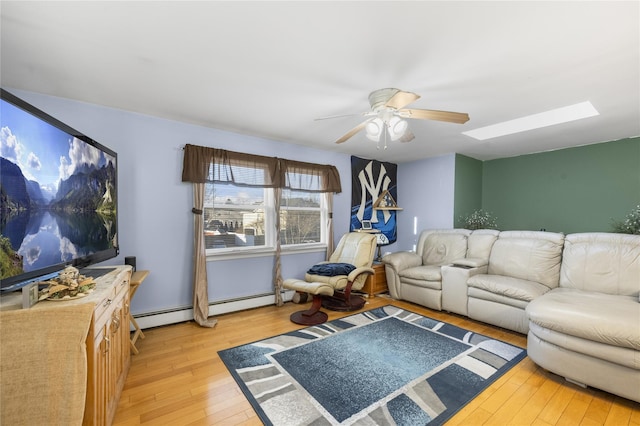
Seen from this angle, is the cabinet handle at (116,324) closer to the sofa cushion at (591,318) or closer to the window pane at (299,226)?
the window pane at (299,226)

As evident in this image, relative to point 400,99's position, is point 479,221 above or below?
below

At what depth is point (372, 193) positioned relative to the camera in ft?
17.0

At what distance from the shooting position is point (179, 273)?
322cm

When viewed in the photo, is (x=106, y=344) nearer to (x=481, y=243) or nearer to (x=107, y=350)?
(x=107, y=350)

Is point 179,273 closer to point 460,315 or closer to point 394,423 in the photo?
point 394,423

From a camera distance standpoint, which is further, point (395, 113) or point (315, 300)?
point (315, 300)

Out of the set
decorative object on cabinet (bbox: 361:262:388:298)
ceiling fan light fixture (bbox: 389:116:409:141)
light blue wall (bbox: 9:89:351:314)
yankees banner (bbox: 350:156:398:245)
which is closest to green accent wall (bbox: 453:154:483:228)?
yankees banner (bbox: 350:156:398:245)

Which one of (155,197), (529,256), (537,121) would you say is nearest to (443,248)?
(529,256)

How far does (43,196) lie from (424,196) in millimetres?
5065

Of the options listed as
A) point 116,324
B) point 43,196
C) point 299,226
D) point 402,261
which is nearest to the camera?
point 43,196

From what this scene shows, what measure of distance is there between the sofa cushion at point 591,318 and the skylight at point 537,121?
1.86m

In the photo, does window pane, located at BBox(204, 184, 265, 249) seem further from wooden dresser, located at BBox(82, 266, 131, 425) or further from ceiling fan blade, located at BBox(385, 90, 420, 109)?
ceiling fan blade, located at BBox(385, 90, 420, 109)

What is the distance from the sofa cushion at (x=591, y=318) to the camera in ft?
5.91

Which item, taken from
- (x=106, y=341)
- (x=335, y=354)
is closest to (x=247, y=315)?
(x=335, y=354)
